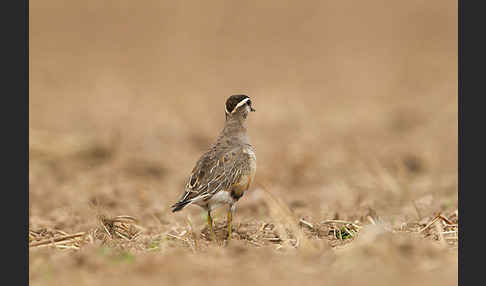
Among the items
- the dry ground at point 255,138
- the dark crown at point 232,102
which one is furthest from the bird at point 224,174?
the dry ground at point 255,138

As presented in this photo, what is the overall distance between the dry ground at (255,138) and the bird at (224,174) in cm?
30

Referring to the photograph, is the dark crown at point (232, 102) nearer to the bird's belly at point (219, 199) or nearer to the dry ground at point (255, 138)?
the bird's belly at point (219, 199)

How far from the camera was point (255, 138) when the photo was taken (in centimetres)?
1588

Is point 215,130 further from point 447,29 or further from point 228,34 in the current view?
point 447,29

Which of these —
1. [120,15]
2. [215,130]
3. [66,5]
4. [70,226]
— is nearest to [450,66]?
[215,130]

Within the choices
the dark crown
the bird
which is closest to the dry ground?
the bird

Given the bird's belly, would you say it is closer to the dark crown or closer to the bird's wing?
the bird's wing

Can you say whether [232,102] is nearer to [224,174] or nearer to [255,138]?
[224,174]

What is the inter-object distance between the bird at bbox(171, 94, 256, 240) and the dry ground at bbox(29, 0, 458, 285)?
30cm

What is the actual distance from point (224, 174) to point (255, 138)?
797 centimetres

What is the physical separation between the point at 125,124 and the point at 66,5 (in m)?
10.6

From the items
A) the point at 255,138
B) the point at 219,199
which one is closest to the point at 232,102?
the point at 219,199

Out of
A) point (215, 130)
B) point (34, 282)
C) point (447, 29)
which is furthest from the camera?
point (447, 29)

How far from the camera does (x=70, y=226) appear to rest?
30.5 ft
